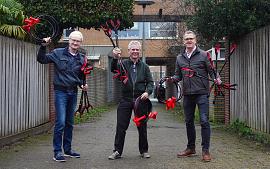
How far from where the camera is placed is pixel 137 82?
25.7ft

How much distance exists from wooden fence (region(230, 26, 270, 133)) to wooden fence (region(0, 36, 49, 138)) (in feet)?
15.5

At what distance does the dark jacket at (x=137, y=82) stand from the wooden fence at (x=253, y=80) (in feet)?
9.48

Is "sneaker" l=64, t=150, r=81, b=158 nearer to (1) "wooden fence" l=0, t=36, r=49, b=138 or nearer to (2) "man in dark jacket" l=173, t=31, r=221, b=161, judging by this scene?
(2) "man in dark jacket" l=173, t=31, r=221, b=161

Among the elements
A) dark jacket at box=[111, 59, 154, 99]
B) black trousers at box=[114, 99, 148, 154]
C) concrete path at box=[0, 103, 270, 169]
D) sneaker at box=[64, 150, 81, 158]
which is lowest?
concrete path at box=[0, 103, 270, 169]

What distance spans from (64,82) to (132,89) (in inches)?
41.8

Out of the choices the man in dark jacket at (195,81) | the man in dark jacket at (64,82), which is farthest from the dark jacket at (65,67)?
the man in dark jacket at (195,81)

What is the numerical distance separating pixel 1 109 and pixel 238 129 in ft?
18.1

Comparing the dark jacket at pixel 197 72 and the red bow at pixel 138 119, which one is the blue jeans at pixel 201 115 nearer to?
the dark jacket at pixel 197 72

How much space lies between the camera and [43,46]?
24.6 ft

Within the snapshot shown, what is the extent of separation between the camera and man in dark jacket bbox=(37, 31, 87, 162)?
7.61 meters

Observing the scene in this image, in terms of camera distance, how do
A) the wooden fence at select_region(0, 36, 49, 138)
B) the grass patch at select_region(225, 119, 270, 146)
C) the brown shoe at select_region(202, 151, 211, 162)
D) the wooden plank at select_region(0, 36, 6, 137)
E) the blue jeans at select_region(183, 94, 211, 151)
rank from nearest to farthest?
1. the brown shoe at select_region(202, 151, 211, 162)
2. the blue jeans at select_region(183, 94, 211, 151)
3. the wooden plank at select_region(0, 36, 6, 137)
4. the wooden fence at select_region(0, 36, 49, 138)
5. the grass patch at select_region(225, 119, 270, 146)

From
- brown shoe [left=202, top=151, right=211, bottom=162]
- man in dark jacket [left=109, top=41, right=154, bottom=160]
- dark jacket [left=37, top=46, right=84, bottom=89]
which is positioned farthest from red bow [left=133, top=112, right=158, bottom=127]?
dark jacket [left=37, top=46, right=84, bottom=89]

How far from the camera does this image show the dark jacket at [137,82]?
25.7 feet

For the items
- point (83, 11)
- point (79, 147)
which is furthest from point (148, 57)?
point (79, 147)
